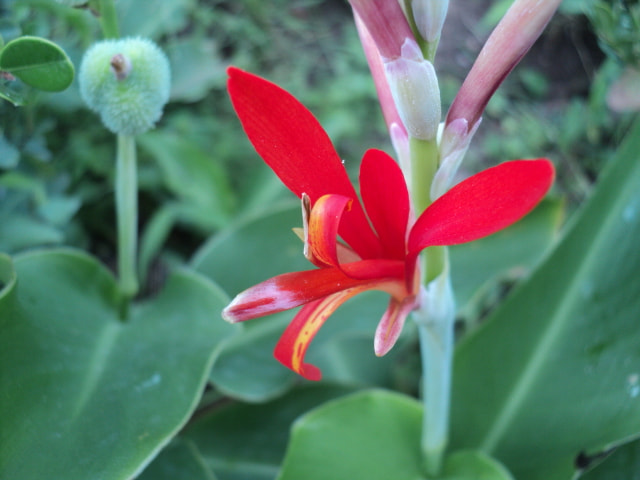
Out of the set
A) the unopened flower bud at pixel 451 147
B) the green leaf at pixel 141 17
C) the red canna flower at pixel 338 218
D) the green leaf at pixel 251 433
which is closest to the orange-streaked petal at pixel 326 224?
the red canna flower at pixel 338 218

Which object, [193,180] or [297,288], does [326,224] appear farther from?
[193,180]

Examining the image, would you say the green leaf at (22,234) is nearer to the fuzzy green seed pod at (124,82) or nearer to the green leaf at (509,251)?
the fuzzy green seed pod at (124,82)

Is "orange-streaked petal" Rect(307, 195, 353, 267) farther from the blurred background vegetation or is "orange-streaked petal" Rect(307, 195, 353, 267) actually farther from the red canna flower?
the blurred background vegetation

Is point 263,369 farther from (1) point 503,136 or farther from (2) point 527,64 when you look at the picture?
(2) point 527,64

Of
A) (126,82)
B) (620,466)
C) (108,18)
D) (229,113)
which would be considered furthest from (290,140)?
(229,113)

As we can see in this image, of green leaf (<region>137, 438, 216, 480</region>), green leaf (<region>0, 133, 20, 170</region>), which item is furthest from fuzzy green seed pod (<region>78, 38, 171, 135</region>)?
green leaf (<region>137, 438, 216, 480</region>)

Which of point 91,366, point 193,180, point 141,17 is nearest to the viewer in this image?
point 91,366
